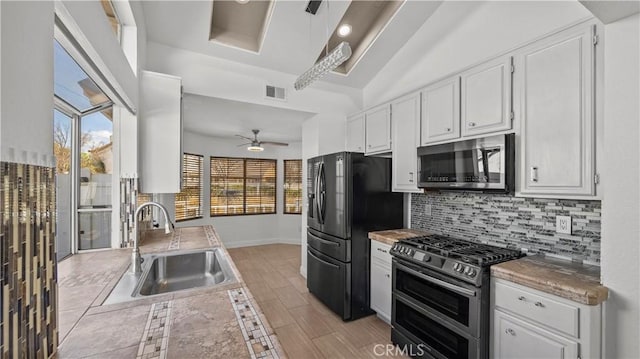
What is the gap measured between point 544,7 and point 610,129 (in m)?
1.30

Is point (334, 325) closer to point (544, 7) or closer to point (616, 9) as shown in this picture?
point (616, 9)

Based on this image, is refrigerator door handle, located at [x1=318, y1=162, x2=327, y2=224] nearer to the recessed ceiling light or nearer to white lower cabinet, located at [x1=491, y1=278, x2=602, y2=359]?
the recessed ceiling light

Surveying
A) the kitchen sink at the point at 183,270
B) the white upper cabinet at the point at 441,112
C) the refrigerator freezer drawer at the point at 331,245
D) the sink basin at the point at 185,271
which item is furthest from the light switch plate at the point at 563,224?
the sink basin at the point at 185,271

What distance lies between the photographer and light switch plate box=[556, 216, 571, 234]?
1892 millimetres

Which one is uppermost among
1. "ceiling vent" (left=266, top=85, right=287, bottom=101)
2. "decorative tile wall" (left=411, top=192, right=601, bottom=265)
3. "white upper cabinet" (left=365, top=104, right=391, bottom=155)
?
"ceiling vent" (left=266, top=85, right=287, bottom=101)

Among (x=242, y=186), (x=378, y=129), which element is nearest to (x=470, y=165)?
(x=378, y=129)

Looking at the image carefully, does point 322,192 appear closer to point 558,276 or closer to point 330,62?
point 330,62

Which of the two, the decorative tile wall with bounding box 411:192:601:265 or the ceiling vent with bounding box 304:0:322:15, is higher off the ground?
the ceiling vent with bounding box 304:0:322:15

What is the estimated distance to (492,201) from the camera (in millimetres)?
2385

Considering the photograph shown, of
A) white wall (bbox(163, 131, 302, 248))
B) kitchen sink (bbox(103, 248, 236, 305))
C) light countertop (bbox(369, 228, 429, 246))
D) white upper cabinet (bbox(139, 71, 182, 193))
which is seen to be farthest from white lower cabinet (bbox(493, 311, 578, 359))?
white wall (bbox(163, 131, 302, 248))

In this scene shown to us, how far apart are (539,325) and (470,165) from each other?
1.14 meters

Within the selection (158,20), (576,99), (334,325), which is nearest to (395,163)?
(576,99)

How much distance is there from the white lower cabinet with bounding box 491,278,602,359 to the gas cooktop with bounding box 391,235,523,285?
0.15 meters

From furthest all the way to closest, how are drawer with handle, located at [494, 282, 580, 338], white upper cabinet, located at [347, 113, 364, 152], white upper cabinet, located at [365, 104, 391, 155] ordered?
white upper cabinet, located at [347, 113, 364, 152]
white upper cabinet, located at [365, 104, 391, 155]
drawer with handle, located at [494, 282, 580, 338]
